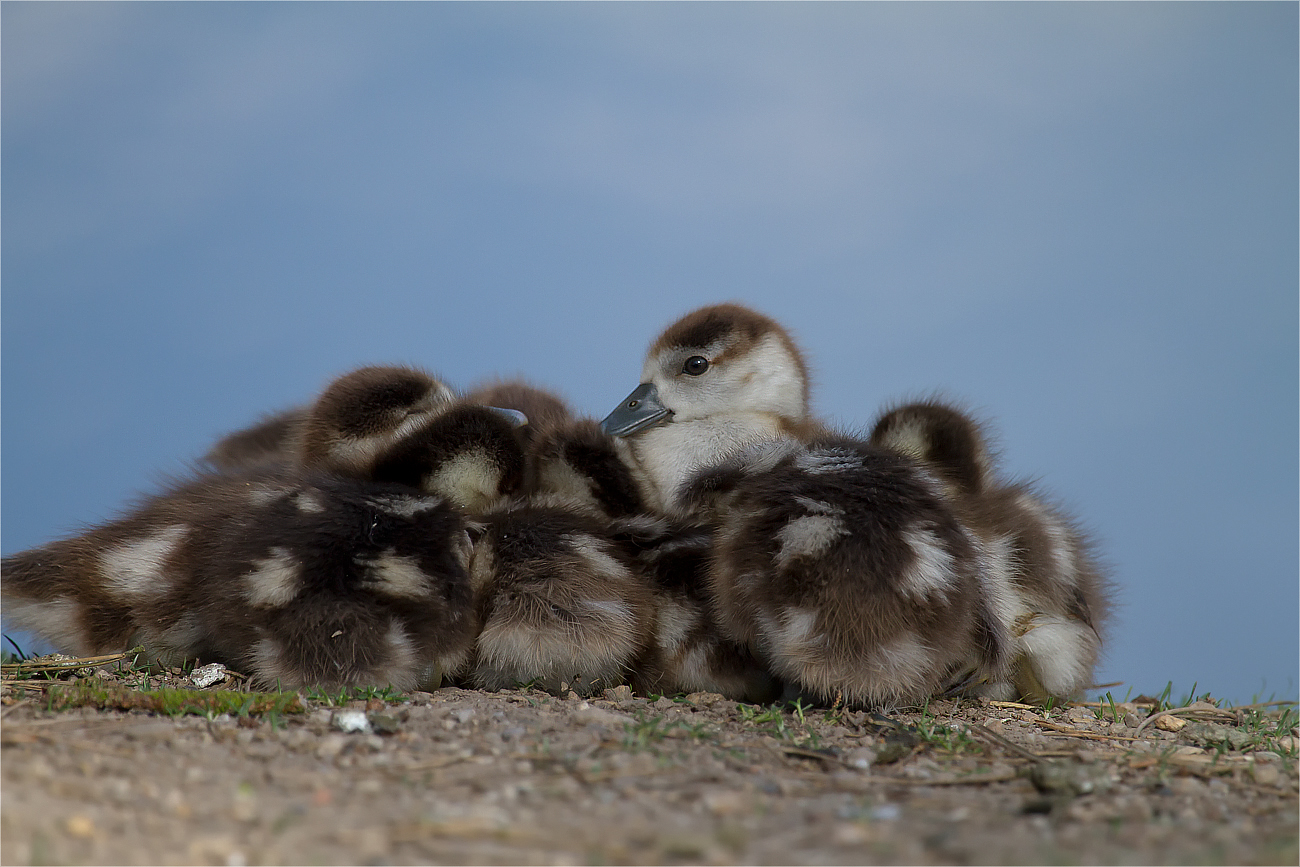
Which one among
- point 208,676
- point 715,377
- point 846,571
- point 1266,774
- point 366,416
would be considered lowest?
point 208,676

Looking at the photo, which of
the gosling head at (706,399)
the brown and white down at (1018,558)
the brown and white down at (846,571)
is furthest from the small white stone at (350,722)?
the brown and white down at (1018,558)

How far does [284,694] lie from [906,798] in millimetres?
1130

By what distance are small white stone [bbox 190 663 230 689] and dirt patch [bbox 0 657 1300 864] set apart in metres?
0.09

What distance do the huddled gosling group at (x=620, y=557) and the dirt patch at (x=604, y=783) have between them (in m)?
0.13

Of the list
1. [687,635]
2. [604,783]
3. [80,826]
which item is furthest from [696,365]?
[80,826]

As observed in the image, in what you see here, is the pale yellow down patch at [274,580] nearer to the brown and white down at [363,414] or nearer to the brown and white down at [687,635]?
the brown and white down at [363,414]

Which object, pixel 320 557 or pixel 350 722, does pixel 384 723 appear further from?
pixel 320 557

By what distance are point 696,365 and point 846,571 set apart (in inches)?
36.2

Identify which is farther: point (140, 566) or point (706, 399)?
point (706, 399)

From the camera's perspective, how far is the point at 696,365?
9.41 feet

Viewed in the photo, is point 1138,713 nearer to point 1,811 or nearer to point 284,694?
point 284,694

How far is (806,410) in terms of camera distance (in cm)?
301

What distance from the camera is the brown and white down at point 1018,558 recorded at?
2.48 meters

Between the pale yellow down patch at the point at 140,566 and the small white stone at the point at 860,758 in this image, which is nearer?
the small white stone at the point at 860,758
